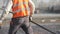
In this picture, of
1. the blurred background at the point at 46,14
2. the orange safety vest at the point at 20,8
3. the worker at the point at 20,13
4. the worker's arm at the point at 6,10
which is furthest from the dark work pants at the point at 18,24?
the blurred background at the point at 46,14

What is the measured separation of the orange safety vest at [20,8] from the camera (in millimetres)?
5547

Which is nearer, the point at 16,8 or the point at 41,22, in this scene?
the point at 16,8

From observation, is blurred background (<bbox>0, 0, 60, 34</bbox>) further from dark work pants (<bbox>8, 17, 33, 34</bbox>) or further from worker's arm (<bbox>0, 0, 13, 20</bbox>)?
worker's arm (<bbox>0, 0, 13, 20</bbox>)

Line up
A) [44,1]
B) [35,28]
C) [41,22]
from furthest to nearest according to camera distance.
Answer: [44,1] → [41,22] → [35,28]

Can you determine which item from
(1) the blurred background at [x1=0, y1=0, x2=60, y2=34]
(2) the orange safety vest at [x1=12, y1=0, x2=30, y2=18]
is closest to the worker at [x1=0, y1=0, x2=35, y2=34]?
(2) the orange safety vest at [x1=12, y1=0, x2=30, y2=18]

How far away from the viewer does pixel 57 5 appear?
35.9 ft

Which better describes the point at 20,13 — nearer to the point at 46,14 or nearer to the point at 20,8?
the point at 20,8

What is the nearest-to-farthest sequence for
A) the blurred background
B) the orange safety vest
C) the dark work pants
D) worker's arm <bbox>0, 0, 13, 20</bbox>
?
1. worker's arm <bbox>0, 0, 13, 20</bbox>
2. the orange safety vest
3. the dark work pants
4. the blurred background

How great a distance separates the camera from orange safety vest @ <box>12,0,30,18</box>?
5.55 meters

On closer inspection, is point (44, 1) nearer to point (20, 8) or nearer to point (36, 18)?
point (36, 18)

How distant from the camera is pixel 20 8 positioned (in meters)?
5.59

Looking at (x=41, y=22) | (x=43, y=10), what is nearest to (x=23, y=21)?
(x=41, y=22)

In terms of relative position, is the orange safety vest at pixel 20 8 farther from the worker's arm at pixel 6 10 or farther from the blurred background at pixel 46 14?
the blurred background at pixel 46 14

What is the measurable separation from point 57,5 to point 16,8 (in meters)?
5.57
